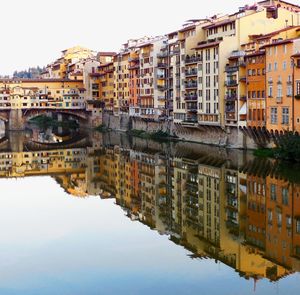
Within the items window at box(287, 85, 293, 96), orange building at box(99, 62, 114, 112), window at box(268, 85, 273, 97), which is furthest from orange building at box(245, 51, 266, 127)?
orange building at box(99, 62, 114, 112)

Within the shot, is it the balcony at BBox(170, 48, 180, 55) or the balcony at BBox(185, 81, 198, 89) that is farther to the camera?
the balcony at BBox(170, 48, 180, 55)

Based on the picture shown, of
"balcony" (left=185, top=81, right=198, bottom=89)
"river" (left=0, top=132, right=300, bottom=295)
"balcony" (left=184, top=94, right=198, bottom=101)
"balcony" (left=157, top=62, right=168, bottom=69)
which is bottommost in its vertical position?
"river" (left=0, top=132, right=300, bottom=295)

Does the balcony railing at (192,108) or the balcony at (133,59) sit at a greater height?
the balcony at (133,59)

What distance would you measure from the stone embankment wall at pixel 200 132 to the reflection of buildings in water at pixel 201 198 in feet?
11.0

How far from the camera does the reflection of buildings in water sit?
18125 mm

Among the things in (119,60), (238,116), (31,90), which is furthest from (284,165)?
(31,90)

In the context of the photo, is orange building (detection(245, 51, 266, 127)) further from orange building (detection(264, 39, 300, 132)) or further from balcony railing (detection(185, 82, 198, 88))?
balcony railing (detection(185, 82, 198, 88))

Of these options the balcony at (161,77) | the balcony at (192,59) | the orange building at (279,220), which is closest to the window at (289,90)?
the orange building at (279,220)

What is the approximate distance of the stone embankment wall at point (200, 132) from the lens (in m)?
42.5

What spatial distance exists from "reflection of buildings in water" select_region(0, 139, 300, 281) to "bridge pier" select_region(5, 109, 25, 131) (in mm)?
32928

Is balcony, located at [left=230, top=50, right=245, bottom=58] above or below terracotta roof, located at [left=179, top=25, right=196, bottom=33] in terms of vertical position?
below

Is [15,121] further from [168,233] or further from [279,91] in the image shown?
[168,233]

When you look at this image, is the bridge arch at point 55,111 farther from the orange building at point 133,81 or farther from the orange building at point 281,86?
the orange building at point 281,86

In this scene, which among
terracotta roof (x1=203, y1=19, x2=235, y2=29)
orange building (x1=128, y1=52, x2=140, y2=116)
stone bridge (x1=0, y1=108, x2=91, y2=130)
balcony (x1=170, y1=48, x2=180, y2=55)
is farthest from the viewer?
stone bridge (x1=0, y1=108, x2=91, y2=130)
